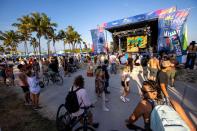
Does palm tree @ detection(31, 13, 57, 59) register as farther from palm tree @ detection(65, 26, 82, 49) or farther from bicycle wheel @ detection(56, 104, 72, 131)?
bicycle wheel @ detection(56, 104, 72, 131)

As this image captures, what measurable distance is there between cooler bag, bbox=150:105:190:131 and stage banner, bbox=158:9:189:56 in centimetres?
1602

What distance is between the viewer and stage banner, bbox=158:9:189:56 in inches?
620

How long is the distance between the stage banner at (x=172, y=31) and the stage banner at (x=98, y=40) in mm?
9530

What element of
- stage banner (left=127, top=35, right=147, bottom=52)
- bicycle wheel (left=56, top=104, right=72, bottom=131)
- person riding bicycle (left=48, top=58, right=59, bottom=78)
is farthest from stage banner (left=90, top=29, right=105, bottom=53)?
bicycle wheel (left=56, top=104, right=72, bottom=131)

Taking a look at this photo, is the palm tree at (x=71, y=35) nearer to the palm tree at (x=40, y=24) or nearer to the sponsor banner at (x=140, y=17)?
the palm tree at (x=40, y=24)

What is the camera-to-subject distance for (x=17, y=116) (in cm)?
510

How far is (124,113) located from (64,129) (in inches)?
84.6

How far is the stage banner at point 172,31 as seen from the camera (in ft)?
51.6

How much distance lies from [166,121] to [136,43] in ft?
85.6

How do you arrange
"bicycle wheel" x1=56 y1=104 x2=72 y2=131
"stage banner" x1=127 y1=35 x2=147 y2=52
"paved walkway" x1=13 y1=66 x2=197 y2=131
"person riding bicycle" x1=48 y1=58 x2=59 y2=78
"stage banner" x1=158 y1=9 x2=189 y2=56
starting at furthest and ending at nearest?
1. "stage banner" x1=127 y1=35 x2=147 y2=52
2. "stage banner" x1=158 y1=9 x2=189 y2=56
3. "person riding bicycle" x1=48 y1=58 x2=59 y2=78
4. "paved walkway" x1=13 y1=66 x2=197 y2=131
5. "bicycle wheel" x1=56 y1=104 x2=72 y2=131

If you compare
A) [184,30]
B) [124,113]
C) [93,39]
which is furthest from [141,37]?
[124,113]

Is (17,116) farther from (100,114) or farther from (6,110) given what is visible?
(100,114)

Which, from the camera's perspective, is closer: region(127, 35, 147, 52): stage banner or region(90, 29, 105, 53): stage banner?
region(90, 29, 105, 53): stage banner

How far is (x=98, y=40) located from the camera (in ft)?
80.7
